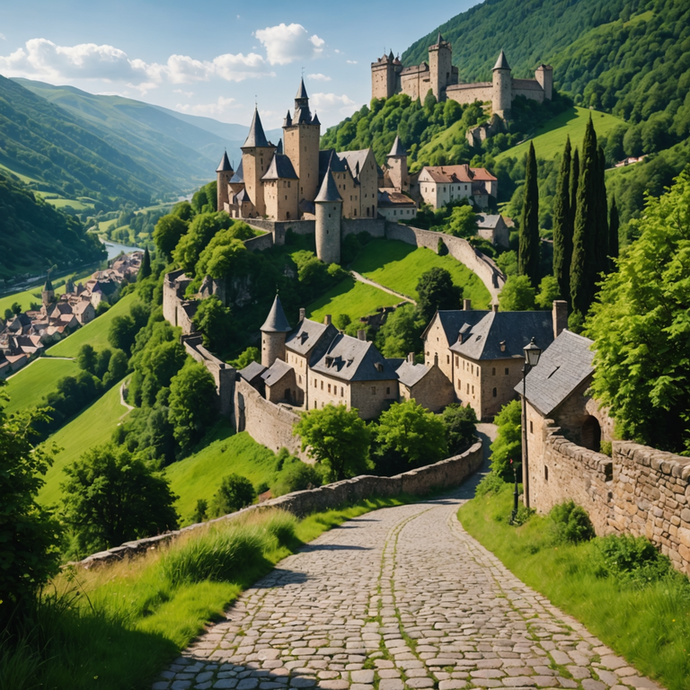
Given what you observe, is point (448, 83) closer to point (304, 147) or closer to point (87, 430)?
point (304, 147)

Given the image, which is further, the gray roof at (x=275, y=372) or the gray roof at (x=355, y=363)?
the gray roof at (x=275, y=372)

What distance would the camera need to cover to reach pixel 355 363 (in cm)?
5544

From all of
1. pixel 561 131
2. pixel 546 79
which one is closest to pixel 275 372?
pixel 561 131

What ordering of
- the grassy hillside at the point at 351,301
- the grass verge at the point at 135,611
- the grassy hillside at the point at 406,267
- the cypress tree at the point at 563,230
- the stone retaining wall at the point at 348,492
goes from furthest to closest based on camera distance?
1. the grassy hillside at the point at 351,301
2. the grassy hillside at the point at 406,267
3. the cypress tree at the point at 563,230
4. the stone retaining wall at the point at 348,492
5. the grass verge at the point at 135,611

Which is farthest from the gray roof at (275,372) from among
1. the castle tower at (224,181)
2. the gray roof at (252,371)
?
the castle tower at (224,181)

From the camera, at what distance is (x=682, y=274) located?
17031 millimetres

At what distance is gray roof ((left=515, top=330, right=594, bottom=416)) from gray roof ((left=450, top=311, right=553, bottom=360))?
26624 millimetres

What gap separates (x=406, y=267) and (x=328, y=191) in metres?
14.2

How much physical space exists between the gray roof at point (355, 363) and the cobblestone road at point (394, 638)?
129ft

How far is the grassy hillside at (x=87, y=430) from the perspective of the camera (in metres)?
78.1

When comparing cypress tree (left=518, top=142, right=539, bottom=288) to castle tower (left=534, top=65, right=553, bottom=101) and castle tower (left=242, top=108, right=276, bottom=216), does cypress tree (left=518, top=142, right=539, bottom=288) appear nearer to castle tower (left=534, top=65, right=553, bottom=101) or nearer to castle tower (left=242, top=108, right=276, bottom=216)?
castle tower (left=242, top=108, right=276, bottom=216)

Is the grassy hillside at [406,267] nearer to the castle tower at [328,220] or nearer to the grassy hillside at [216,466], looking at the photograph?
the castle tower at [328,220]

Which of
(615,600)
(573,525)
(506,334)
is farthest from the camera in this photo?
(506,334)

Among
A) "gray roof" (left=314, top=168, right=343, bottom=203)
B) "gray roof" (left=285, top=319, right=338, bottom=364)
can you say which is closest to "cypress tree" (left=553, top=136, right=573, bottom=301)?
"gray roof" (left=285, top=319, right=338, bottom=364)
